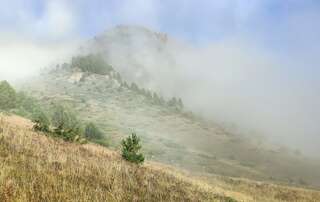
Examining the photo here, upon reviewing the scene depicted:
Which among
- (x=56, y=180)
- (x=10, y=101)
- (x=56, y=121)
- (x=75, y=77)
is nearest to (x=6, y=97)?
(x=10, y=101)

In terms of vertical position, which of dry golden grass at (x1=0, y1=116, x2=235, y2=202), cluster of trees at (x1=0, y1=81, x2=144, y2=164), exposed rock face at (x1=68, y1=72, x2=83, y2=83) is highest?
exposed rock face at (x1=68, y1=72, x2=83, y2=83)

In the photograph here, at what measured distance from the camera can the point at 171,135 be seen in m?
113

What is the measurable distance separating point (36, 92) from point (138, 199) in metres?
133

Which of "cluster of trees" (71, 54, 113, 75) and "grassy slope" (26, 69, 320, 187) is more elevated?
"cluster of trees" (71, 54, 113, 75)

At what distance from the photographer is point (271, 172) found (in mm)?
83562

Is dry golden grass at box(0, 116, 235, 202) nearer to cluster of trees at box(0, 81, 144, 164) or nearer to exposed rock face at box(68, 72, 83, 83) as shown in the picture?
cluster of trees at box(0, 81, 144, 164)

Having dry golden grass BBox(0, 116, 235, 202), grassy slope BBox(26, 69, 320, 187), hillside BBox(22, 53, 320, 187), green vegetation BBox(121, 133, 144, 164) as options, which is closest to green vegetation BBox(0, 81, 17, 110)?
hillside BBox(22, 53, 320, 187)

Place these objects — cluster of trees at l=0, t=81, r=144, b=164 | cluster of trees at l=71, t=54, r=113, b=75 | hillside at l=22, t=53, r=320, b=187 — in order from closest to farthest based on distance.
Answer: cluster of trees at l=0, t=81, r=144, b=164 < hillside at l=22, t=53, r=320, b=187 < cluster of trees at l=71, t=54, r=113, b=75

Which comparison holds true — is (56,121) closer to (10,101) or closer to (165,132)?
(10,101)

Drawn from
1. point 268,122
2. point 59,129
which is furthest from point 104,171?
point 268,122

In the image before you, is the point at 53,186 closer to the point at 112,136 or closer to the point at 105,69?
the point at 112,136

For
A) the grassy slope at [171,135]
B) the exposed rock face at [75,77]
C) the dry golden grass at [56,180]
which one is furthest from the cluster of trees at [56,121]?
the exposed rock face at [75,77]

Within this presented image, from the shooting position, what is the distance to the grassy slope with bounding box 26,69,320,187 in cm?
7738

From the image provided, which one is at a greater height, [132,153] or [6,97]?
[6,97]
